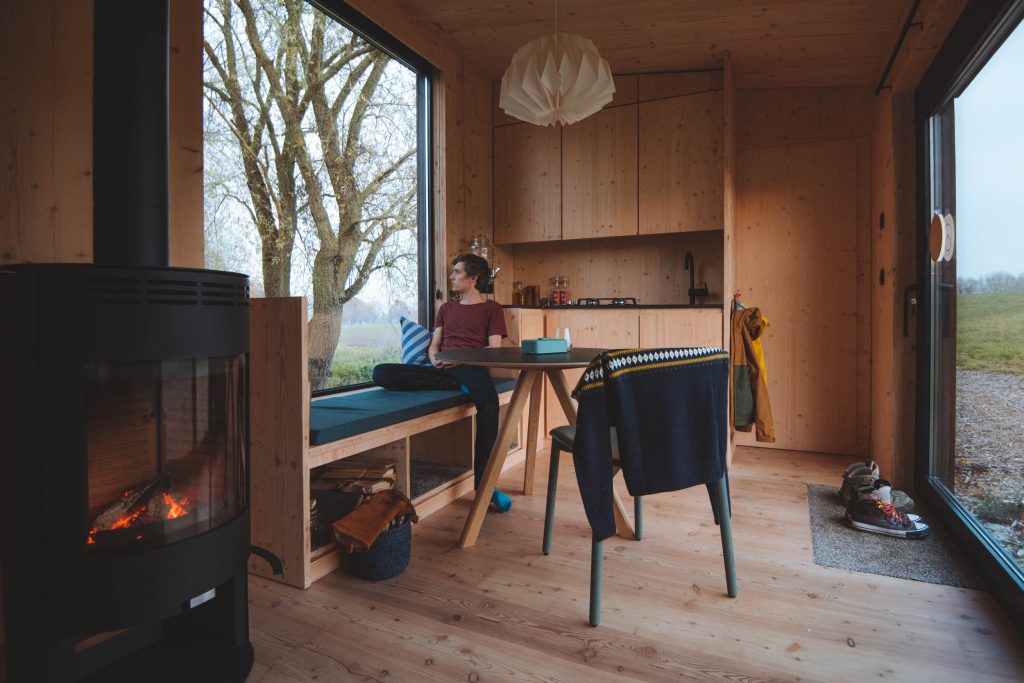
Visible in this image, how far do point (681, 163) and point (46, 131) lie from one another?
11.1 feet

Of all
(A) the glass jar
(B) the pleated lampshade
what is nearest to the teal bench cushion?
(B) the pleated lampshade

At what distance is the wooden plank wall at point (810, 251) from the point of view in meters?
3.89

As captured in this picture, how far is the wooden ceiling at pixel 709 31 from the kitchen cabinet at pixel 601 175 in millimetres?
382

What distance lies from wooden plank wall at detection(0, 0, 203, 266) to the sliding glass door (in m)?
2.81

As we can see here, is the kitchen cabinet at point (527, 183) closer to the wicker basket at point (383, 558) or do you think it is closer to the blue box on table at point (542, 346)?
the blue box on table at point (542, 346)

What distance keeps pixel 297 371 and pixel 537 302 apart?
277 centimetres

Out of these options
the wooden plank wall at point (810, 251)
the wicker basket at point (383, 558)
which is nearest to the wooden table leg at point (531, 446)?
the wicker basket at point (383, 558)

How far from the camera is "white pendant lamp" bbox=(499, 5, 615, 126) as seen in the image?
2.23m

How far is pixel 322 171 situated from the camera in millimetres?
3025

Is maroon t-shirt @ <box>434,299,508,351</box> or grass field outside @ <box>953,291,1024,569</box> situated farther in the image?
maroon t-shirt @ <box>434,299,508,351</box>

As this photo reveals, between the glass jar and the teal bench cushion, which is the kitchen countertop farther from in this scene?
the teal bench cushion

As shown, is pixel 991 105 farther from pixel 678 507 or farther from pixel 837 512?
pixel 678 507

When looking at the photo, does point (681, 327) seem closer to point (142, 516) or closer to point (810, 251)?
point (810, 251)

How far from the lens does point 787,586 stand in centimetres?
197
